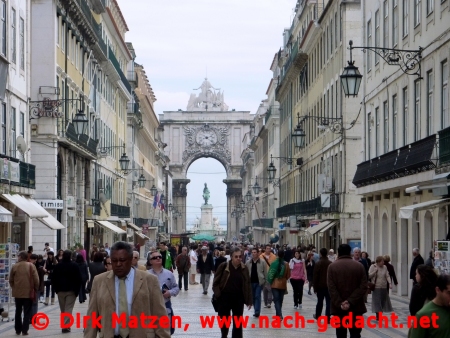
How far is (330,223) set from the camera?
46.7 m

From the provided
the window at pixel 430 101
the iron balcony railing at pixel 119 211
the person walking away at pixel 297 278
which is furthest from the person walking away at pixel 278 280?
the iron balcony railing at pixel 119 211

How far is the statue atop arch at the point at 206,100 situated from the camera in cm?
16625

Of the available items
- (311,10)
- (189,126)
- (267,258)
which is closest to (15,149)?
(267,258)

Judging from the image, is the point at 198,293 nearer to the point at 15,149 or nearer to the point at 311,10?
the point at 15,149

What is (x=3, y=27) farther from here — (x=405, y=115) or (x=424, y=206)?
(x=424, y=206)

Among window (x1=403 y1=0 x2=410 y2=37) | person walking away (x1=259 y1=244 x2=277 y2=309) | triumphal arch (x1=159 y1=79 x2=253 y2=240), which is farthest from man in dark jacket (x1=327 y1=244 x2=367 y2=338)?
triumphal arch (x1=159 y1=79 x2=253 y2=240)

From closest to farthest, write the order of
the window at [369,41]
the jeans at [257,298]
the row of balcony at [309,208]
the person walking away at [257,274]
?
1. the jeans at [257,298]
2. the person walking away at [257,274]
3. the window at [369,41]
4. the row of balcony at [309,208]

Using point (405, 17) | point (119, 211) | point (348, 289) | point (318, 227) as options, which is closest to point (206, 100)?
point (119, 211)

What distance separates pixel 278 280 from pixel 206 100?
144m

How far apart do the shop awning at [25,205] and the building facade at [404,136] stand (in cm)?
1007

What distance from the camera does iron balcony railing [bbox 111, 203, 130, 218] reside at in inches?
2602

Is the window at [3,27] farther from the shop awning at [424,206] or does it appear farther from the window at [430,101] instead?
the shop awning at [424,206]

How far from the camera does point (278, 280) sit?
79.8 ft

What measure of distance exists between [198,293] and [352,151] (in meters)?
11.1
